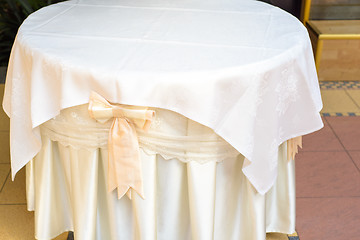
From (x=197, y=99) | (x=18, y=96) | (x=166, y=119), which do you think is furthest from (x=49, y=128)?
(x=197, y=99)

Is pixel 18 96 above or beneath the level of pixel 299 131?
above

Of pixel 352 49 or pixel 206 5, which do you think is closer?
pixel 206 5

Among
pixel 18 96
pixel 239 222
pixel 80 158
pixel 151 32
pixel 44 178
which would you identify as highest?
pixel 151 32

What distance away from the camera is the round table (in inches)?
51.0

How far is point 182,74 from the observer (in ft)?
4.21

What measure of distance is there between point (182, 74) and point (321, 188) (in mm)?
1271

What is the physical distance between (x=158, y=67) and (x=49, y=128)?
0.45 metres

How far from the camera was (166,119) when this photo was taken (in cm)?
135

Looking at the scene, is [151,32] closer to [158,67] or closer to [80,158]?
[158,67]

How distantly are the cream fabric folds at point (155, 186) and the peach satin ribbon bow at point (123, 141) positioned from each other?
1.2 inches

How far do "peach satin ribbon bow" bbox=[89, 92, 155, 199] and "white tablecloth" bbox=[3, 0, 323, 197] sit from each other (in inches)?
1.2

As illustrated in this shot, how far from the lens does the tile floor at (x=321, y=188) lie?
199 cm
